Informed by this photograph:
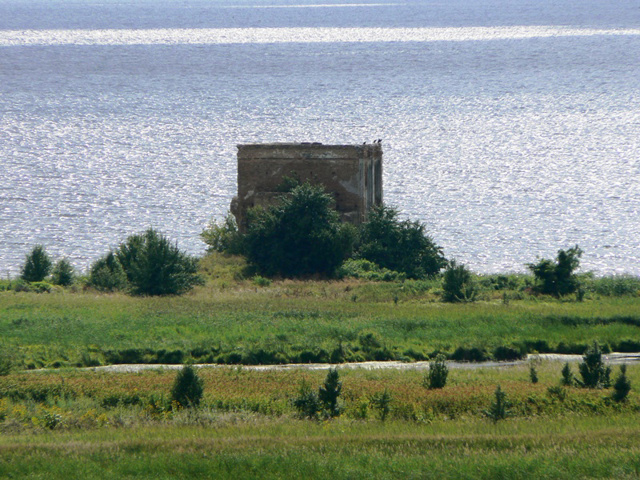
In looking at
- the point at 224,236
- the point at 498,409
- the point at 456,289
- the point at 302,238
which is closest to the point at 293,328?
the point at 456,289

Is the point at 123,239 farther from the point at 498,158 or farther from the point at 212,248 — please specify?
the point at 498,158

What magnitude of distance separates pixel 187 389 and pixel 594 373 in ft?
29.7

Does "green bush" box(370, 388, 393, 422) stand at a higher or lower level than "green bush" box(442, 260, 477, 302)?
lower

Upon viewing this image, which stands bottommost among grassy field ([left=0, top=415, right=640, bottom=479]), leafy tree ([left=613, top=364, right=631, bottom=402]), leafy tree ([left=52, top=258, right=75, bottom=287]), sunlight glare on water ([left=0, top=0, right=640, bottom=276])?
grassy field ([left=0, top=415, right=640, bottom=479])

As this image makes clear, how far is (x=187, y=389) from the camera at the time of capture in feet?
68.1

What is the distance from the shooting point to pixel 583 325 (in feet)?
105

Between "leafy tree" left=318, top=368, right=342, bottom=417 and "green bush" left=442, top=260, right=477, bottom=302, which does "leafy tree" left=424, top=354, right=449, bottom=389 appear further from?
"green bush" left=442, top=260, right=477, bottom=302

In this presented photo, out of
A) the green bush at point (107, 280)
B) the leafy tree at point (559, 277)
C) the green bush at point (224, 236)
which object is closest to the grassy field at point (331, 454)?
the leafy tree at point (559, 277)

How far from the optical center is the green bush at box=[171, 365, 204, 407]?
2067 centimetres

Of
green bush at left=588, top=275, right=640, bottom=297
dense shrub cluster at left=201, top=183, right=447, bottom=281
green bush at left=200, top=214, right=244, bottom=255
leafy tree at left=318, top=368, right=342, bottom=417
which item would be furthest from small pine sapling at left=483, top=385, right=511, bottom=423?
green bush at left=200, top=214, right=244, bottom=255

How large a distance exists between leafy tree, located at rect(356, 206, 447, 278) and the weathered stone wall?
5.25ft

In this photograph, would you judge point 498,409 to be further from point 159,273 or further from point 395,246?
point 395,246

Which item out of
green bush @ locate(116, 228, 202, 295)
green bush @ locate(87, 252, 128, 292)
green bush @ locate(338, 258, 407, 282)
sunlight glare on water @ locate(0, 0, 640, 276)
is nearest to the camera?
green bush @ locate(116, 228, 202, 295)

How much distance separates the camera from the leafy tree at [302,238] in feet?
150
